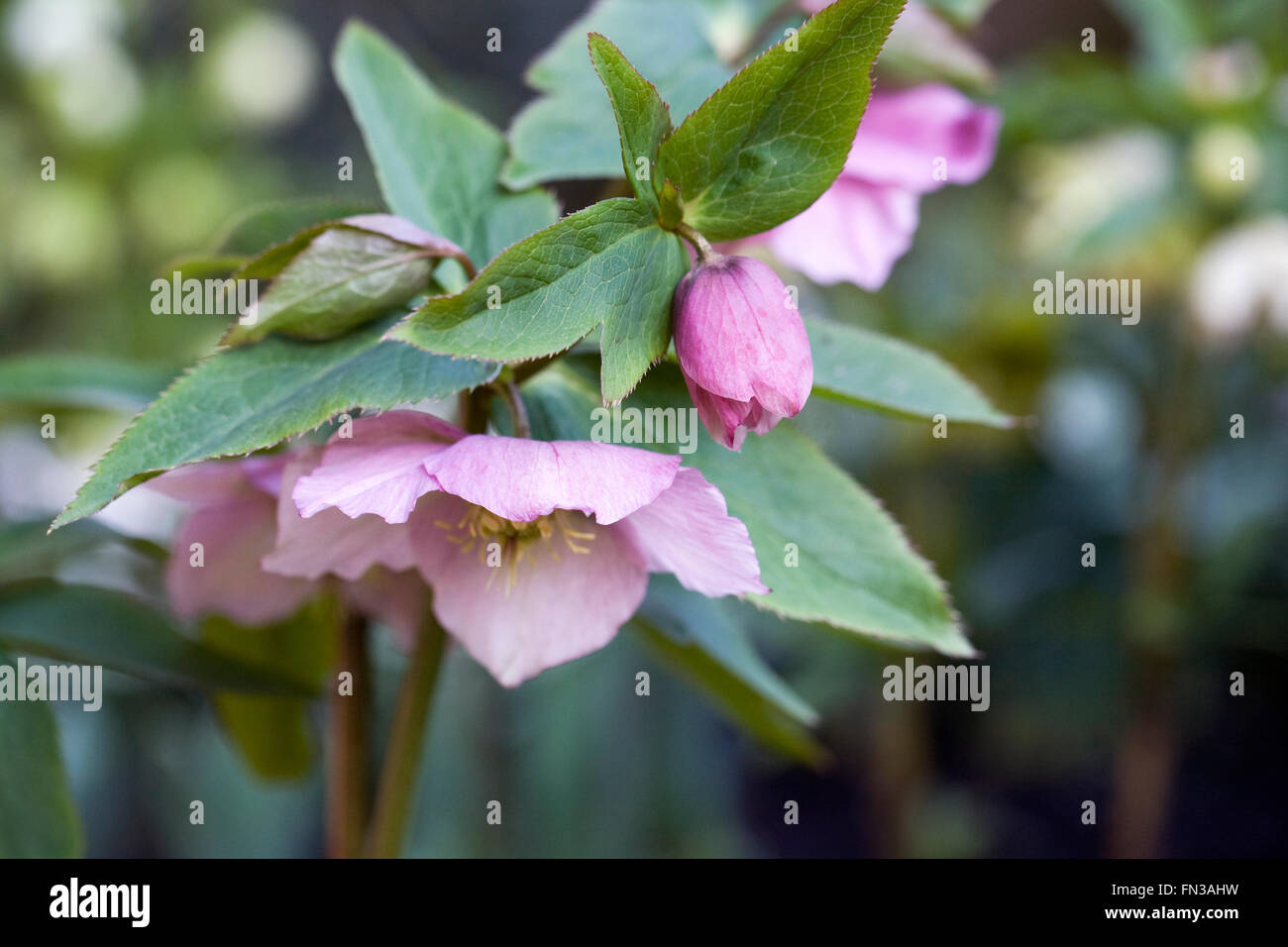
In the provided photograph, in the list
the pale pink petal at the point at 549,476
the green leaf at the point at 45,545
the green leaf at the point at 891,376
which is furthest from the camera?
the green leaf at the point at 45,545

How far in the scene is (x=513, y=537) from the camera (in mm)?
387

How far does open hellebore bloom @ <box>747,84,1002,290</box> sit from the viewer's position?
42cm

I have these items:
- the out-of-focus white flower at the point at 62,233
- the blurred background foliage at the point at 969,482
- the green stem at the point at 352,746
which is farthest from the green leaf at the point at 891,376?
the out-of-focus white flower at the point at 62,233

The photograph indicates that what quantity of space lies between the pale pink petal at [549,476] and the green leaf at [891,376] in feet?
0.35

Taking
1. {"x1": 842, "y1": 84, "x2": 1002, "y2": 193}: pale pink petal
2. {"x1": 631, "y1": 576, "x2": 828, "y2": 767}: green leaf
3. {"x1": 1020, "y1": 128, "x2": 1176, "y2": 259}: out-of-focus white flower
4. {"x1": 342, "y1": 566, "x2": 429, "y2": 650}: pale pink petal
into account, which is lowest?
{"x1": 631, "y1": 576, "x2": 828, "y2": 767}: green leaf

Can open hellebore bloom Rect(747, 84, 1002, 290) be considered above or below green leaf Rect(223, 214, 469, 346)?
above

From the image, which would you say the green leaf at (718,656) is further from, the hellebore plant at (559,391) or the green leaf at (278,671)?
the green leaf at (278,671)

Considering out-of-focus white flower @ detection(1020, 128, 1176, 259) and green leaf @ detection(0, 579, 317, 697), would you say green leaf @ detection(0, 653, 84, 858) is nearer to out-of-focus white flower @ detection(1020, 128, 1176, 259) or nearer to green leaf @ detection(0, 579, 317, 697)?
green leaf @ detection(0, 579, 317, 697)

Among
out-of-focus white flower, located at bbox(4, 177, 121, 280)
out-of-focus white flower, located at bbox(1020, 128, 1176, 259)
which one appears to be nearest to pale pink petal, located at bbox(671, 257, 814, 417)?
out-of-focus white flower, located at bbox(1020, 128, 1176, 259)

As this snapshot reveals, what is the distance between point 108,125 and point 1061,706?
4.09 ft

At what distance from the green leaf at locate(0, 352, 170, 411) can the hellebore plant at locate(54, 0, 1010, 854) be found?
0.26 feet

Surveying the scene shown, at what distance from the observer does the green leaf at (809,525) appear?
1.15 ft
